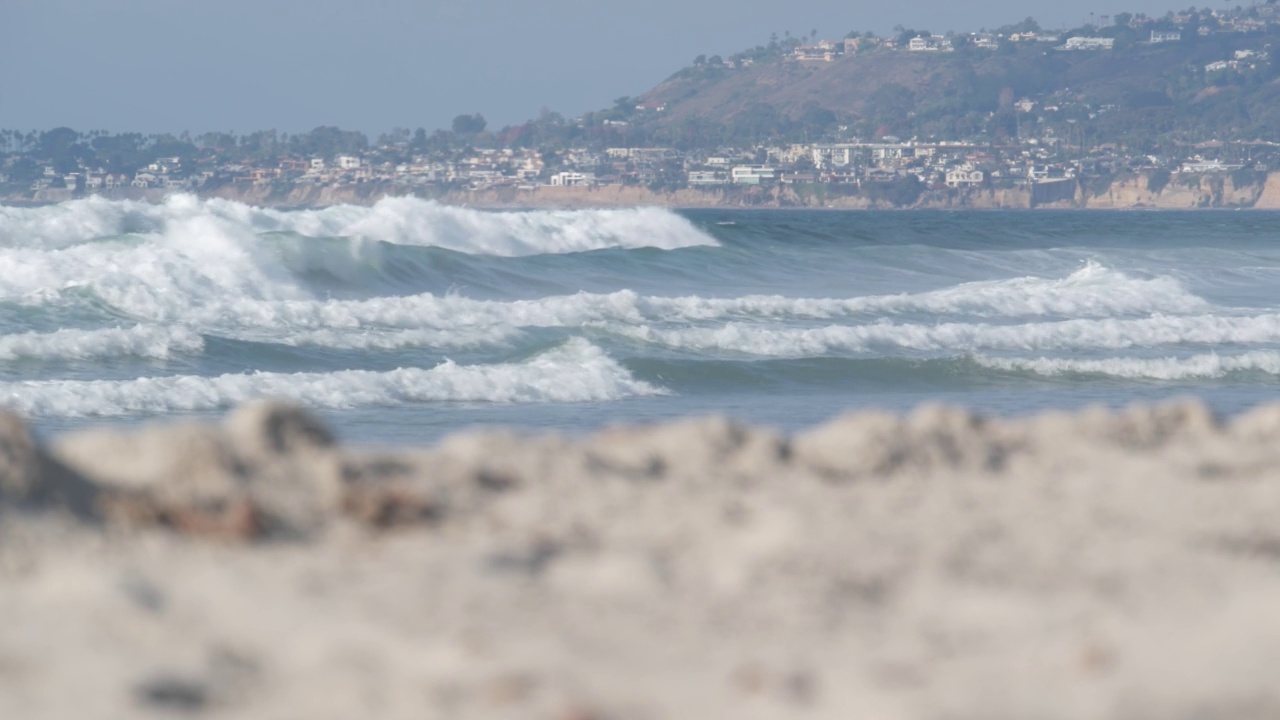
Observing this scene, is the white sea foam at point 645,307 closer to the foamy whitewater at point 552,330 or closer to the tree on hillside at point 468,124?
the foamy whitewater at point 552,330

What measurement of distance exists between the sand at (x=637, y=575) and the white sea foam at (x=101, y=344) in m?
12.3

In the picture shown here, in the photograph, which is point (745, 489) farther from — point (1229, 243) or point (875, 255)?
point (1229, 243)

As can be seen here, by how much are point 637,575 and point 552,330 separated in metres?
16.0

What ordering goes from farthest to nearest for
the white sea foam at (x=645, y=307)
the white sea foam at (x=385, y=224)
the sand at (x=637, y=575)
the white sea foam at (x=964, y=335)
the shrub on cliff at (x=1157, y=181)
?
1. the shrub on cliff at (x=1157, y=181)
2. the white sea foam at (x=385, y=224)
3. the white sea foam at (x=645, y=307)
4. the white sea foam at (x=964, y=335)
5. the sand at (x=637, y=575)

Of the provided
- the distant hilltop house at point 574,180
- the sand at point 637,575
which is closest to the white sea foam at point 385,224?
the sand at point 637,575

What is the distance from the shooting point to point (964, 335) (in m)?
20.9

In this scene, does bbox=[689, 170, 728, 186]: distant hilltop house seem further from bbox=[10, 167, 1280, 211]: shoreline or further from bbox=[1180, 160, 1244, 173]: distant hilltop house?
bbox=[1180, 160, 1244, 173]: distant hilltop house

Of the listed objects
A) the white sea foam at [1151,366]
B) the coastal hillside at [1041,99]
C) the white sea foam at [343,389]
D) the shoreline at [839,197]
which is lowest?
the shoreline at [839,197]

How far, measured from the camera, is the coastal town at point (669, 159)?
12156 centimetres

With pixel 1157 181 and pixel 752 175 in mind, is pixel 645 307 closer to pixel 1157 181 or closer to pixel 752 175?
pixel 752 175

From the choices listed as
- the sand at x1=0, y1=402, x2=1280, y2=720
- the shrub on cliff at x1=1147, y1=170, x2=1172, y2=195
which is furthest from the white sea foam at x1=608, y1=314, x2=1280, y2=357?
the shrub on cliff at x1=1147, y1=170, x2=1172, y2=195

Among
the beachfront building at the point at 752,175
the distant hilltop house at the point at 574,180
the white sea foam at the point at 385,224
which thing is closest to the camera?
the white sea foam at the point at 385,224

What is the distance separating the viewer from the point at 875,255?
120 feet

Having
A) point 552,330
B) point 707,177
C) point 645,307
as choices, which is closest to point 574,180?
point 707,177
